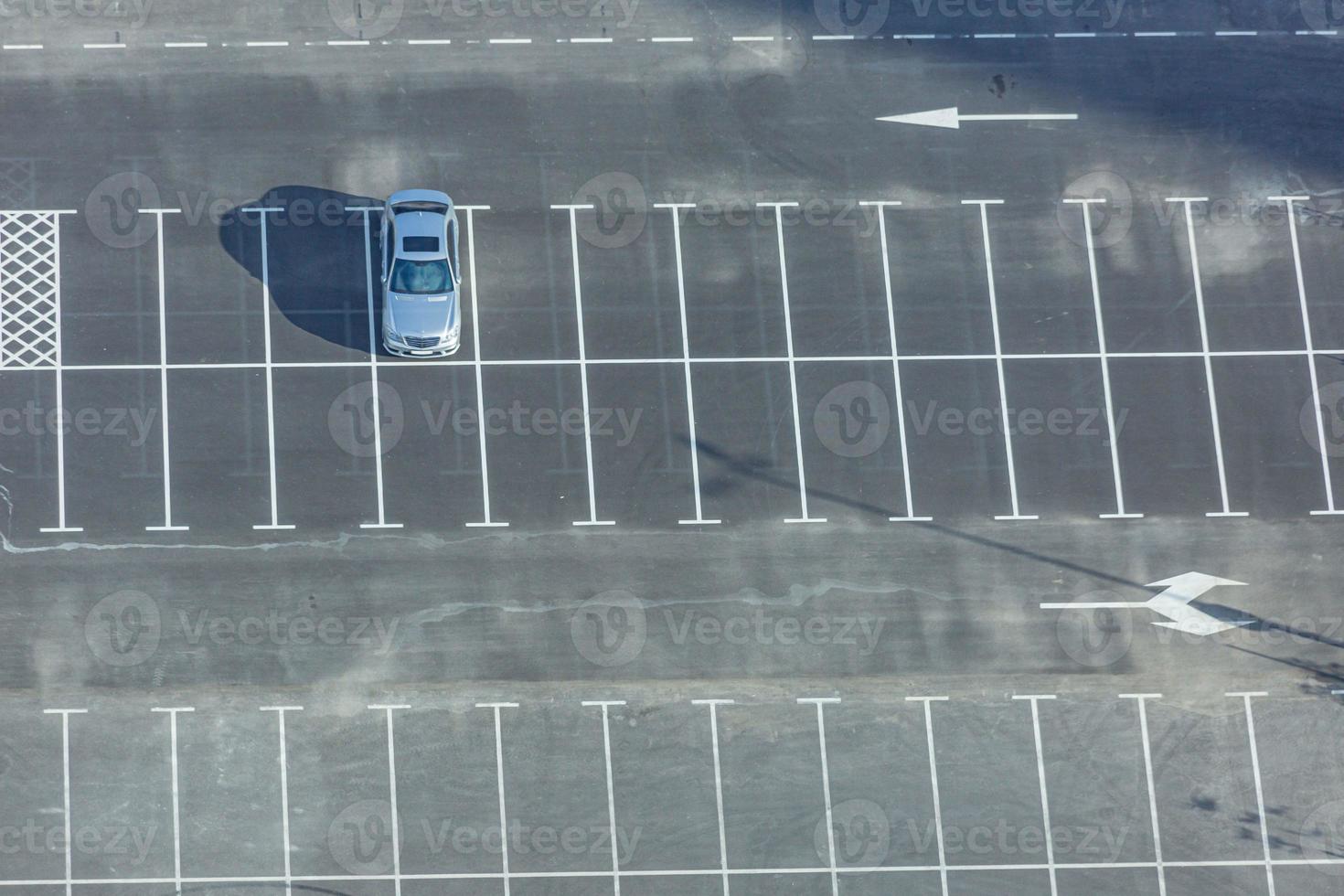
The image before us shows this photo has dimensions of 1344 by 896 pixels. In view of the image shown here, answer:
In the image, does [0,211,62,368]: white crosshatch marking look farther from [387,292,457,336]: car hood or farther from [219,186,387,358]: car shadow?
[387,292,457,336]: car hood

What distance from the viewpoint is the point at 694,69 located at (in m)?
24.3

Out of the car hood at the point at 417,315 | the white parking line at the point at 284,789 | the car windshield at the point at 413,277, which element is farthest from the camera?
the car windshield at the point at 413,277

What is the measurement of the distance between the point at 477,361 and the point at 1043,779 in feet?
54.1

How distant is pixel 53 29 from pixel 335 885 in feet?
70.7

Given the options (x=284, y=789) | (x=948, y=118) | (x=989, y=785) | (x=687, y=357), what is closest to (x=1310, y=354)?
(x=948, y=118)

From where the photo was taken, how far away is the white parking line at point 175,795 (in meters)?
21.6

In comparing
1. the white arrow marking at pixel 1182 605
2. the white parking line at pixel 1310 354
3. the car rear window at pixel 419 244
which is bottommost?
the white arrow marking at pixel 1182 605

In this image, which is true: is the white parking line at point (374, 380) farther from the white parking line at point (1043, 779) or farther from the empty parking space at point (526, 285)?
the white parking line at point (1043, 779)

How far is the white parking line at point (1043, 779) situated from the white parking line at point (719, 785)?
700cm

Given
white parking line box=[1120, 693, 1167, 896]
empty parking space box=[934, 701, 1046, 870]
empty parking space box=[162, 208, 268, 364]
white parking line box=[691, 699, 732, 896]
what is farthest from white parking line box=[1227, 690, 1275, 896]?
empty parking space box=[162, 208, 268, 364]

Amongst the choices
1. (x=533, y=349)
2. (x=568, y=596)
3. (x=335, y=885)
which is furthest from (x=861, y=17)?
(x=335, y=885)

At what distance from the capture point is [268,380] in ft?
75.2

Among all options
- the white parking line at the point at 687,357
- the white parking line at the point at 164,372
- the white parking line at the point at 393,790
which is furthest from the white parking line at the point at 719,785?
the white parking line at the point at 164,372

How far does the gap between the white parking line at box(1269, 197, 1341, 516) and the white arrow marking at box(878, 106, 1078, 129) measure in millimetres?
5936
